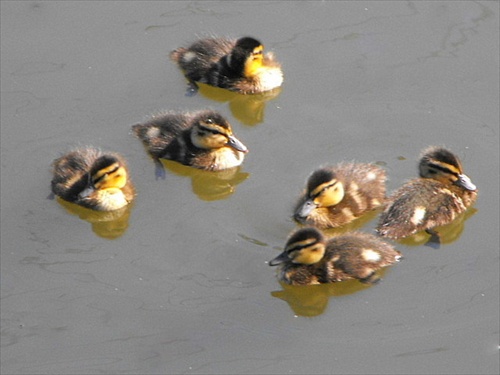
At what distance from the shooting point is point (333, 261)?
6098 mm

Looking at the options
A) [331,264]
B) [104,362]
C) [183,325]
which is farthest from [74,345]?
[331,264]

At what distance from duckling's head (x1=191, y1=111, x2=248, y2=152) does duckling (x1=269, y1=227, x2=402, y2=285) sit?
112cm


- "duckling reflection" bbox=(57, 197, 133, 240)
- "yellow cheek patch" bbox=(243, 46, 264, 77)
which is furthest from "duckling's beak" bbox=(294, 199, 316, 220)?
"yellow cheek patch" bbox=(243, 46, 264, 77)

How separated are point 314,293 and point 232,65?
2107 millimetres

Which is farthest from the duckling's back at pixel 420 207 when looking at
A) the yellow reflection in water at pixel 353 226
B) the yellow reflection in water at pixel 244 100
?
the yellow reflection in water at pixel 244 100

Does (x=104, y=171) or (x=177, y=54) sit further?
(x=177, y=54)

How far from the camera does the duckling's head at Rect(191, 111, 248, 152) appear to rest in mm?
6969

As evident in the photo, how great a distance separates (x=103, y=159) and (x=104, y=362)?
1385 mm

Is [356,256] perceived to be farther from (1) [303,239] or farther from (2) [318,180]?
(2) [318,180]

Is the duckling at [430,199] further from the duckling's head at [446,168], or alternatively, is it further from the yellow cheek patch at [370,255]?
the yellow cheek patch at [370,255]

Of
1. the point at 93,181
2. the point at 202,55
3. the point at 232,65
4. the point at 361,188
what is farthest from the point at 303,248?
the point at 202,55

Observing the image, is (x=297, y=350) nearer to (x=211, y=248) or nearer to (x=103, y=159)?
(x=211, y=248)

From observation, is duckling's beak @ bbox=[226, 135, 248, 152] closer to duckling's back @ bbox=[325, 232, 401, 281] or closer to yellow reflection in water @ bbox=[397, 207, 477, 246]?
duckling's back @ bbox=[325, 232, 401, 281]

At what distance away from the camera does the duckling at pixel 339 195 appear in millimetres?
6418
